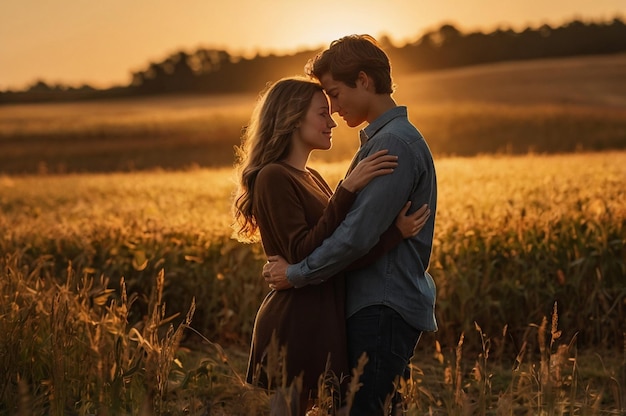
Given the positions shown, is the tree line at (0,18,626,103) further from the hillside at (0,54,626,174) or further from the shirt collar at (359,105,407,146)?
the shirt collar at (359,105,407,146)

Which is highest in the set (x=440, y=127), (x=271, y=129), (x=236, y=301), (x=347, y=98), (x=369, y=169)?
(x=347, y=98)

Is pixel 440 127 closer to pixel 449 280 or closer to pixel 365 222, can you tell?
pixel 449 280

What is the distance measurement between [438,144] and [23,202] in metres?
19.1

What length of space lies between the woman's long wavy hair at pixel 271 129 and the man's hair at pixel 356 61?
189mm

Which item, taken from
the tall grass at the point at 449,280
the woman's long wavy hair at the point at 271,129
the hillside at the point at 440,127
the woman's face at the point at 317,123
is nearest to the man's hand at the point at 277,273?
the woman's long wavy hair at the point at 271,129

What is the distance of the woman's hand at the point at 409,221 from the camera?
4223mm

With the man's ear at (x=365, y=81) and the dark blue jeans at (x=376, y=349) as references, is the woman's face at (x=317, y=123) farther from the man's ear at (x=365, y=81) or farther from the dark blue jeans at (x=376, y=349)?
the dark blue jeans at (x=376, y=349)

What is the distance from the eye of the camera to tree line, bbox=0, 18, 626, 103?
66375mm

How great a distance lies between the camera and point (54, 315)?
541 cm

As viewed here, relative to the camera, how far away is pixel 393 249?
429 centimetres

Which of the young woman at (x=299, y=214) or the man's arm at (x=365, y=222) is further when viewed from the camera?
the young woman at (x=299, y=214)

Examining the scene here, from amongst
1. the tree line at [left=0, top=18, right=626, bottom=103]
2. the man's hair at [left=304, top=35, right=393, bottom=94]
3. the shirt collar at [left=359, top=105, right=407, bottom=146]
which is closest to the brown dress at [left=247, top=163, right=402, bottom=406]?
the shirt collar at [left=359, top=105, right=407, bottom=146]

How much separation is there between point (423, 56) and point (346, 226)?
6574 centimetres

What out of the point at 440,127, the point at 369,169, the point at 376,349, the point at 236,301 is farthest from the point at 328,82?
the point at 440,127
